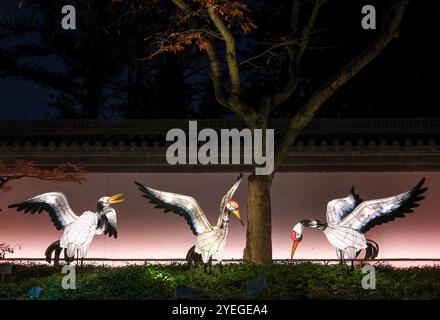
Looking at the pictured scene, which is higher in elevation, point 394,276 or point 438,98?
point 438,98

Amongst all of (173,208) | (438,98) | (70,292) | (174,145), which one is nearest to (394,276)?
(173,208)

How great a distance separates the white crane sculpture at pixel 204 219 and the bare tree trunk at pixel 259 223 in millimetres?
227

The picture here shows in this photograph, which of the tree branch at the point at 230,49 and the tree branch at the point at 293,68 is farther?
the tree branch at the point at 293,68

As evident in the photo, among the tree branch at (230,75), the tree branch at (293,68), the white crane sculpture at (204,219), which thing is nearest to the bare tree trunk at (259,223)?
the white crane sculpture at (204,219)

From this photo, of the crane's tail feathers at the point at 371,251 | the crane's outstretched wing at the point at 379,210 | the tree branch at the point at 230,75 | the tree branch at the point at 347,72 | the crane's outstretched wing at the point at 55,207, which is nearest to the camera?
the tree branch at the point at 230,75

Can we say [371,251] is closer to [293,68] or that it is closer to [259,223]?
[259,223]

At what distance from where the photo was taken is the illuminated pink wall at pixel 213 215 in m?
13.1

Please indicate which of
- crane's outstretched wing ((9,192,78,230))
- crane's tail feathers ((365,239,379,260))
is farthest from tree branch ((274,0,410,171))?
crane's outstretched wing ((9,192,78,230))

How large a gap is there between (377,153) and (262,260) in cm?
468

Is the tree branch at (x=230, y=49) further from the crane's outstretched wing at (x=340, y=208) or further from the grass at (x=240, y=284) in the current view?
the crane's outstretched wing at (x=340, y=208)

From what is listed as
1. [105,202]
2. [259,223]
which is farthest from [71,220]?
[259,223]

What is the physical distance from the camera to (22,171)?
36.8 ft

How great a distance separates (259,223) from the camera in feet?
32.0

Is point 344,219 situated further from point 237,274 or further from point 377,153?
point 237,274
